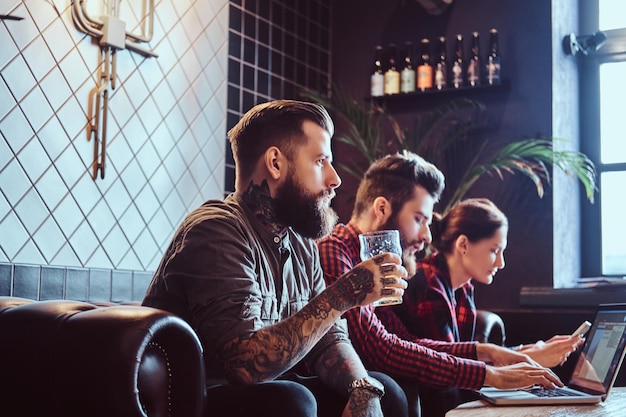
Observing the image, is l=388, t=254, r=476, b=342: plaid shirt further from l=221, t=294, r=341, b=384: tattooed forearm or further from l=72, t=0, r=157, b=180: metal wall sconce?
l=72, t=0, r=157, b=180: metal wall sconce

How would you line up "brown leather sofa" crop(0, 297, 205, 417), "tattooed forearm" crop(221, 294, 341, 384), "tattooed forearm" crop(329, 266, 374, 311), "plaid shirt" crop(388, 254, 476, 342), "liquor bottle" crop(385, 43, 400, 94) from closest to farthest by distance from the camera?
1. "brown leather sofa" crop(0, 297, 205, 417)
2. "tattooed forearm" crop(221, 294, 341, 384)
3. "tattooed forearm" crop(329, 266, 374, 311)
4. "plaid shirt" crop(388, 254, 476, 342)
5. "liquor bottle" crop(385, 43, 400, 94)

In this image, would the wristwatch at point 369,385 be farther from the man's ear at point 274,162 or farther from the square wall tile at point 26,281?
the square wall tile at point 26,281

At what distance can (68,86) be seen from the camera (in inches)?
130

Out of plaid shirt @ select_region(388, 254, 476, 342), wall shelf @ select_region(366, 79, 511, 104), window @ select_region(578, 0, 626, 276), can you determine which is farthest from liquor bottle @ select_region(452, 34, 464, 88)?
plaid shirt @ select_region(388, 254, 476, 342)

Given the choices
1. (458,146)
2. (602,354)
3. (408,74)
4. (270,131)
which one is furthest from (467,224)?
(408,74)

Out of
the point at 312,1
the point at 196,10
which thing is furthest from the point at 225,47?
Answer: the point at 312,1

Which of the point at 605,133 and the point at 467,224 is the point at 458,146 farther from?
the point at 467,224

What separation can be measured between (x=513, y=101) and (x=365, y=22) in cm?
107

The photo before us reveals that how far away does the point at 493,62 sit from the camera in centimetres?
458

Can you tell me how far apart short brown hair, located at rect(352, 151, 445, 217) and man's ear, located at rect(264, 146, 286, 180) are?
784 millimetres

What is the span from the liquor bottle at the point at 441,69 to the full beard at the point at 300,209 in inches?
110

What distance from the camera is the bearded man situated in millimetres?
1745

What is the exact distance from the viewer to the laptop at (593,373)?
211 centimetres

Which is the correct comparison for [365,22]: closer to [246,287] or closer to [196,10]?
[196,10]
